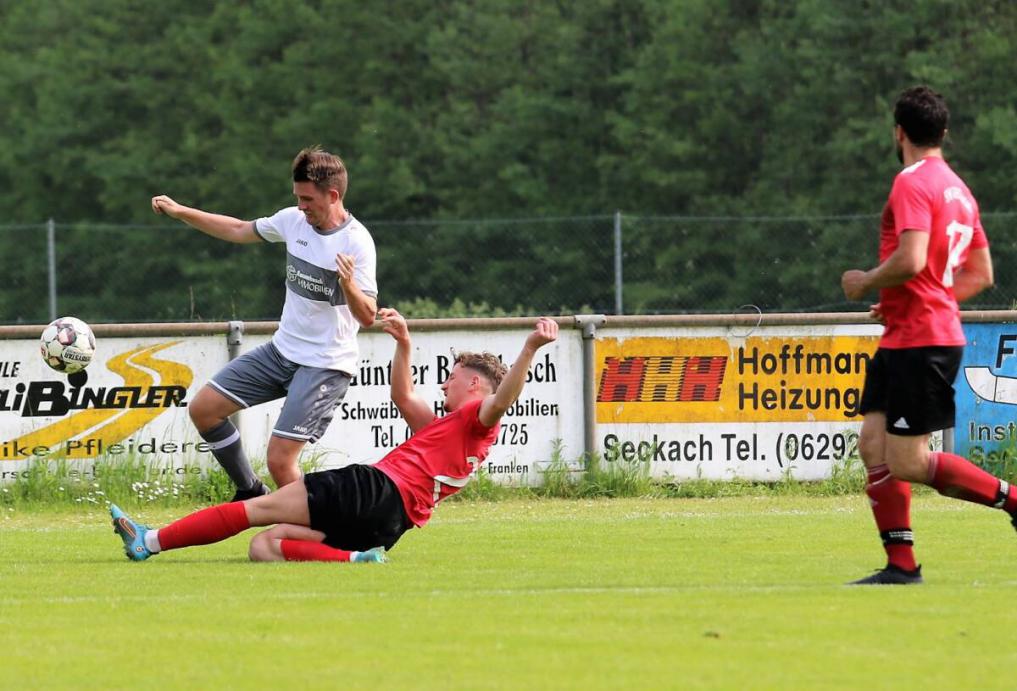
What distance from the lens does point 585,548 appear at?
9.90m

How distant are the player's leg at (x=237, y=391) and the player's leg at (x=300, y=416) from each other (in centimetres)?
13

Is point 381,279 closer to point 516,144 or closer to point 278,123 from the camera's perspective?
point 516,144

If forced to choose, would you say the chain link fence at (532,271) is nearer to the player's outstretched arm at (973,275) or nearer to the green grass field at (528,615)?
the green grass field at (528,615)

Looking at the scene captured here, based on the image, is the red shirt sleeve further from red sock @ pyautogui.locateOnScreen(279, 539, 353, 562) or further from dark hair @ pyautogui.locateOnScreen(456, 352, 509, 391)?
red sock @ pyautogui.locateOnScreen(279, 539, 353, 562)

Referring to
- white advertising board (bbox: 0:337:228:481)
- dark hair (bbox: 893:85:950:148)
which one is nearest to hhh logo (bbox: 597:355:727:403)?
white advertising board (bbox: 0:337:228:481)

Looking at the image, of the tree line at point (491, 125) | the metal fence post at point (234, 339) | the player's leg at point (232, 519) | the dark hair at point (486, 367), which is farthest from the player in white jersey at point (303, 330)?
the tree line at point (491, 125)

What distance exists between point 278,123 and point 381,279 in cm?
1422

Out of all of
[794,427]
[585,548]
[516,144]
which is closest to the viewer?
[585,548]

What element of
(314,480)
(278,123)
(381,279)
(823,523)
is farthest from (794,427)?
(278,123)

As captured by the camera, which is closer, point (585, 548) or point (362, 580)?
point (362, 580)

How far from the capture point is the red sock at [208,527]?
29.3 ft

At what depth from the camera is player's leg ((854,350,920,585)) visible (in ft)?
25.6

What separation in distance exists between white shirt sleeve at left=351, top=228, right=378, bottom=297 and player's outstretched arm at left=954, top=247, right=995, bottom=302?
3.21m

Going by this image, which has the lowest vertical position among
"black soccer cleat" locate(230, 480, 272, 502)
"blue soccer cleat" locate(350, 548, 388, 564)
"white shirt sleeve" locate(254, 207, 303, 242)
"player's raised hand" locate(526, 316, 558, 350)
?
"blue soccer cleat" locate(350, 548, 388, 564)
